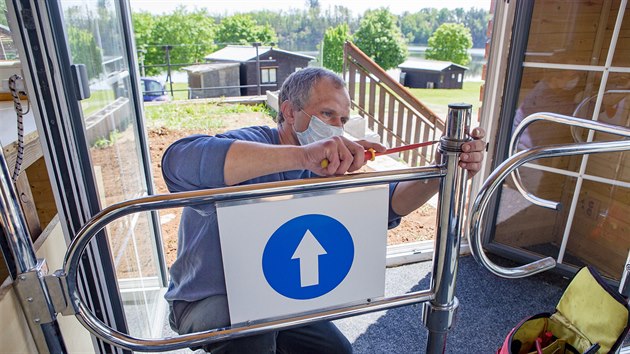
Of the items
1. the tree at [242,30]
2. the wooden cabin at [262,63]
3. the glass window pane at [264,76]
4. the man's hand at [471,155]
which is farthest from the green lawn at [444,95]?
the man's hand at [471,155]

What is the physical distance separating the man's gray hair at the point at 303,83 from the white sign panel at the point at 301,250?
16.3 inches

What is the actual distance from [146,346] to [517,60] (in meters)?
2.22

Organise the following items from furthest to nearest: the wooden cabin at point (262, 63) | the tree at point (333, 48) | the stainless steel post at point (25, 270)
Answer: the wooden cabin at point (262, 63)
the tree at point (333, 48)
the stainless steel post at point (25, 270)

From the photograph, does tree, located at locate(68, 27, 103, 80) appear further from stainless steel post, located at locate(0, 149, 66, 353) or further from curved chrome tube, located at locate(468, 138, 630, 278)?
curved chrome tube, located at locate(468, 138, 630, 278)

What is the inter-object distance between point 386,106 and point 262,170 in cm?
336

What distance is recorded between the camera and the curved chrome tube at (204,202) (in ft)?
2.44

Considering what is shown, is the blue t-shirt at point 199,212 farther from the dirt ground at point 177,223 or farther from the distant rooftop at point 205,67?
the distant rooftop at point 205,67

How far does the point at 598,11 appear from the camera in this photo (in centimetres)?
213

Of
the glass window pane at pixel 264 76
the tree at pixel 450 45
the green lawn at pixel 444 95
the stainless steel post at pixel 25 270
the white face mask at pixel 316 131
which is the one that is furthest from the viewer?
the tree at pixel 450 45

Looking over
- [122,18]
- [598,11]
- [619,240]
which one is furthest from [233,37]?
[619,240]

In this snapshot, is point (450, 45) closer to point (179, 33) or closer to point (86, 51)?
point (179, 33)

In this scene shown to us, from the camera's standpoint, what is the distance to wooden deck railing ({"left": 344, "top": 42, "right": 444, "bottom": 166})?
3.44 meters

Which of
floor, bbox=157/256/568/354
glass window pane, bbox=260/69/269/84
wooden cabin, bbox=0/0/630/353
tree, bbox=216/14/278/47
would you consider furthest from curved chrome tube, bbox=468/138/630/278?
tree, bbox=216/14/278/47

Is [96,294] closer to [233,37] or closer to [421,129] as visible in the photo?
[421,129]
